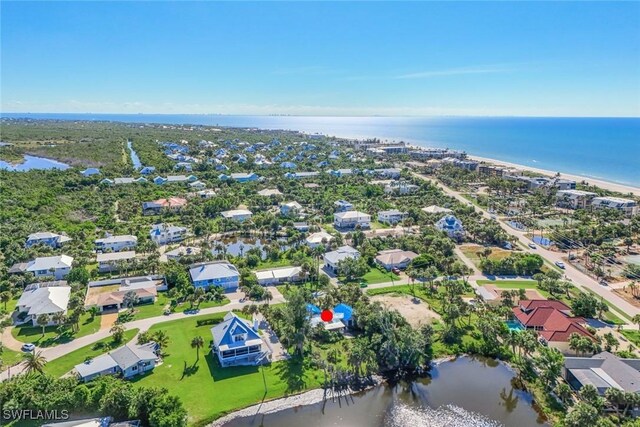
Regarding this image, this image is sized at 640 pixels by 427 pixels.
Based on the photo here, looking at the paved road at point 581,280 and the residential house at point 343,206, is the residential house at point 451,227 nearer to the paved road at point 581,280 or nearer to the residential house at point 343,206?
the paved road at point 581,280

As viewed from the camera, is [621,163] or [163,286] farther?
[621,163]

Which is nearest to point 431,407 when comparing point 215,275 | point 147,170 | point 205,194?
point 215,275

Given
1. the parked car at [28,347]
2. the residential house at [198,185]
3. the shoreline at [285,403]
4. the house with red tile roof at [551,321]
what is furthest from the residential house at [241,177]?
the shoreline at [285,403]

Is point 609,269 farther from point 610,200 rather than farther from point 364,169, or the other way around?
point 364,169

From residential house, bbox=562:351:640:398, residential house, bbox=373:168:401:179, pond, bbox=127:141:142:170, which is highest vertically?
residential house, bbox=562:351:640:398

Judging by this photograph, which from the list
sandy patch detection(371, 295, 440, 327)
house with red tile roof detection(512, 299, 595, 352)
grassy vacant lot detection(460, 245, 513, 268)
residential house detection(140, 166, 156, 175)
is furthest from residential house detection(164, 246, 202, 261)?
residential house detection(140, 166, 156, 175)

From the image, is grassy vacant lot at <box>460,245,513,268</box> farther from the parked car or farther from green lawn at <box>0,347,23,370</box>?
green lawn at <box>0,347,23,370</box>

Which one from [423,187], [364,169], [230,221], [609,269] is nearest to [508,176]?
[423,187]
